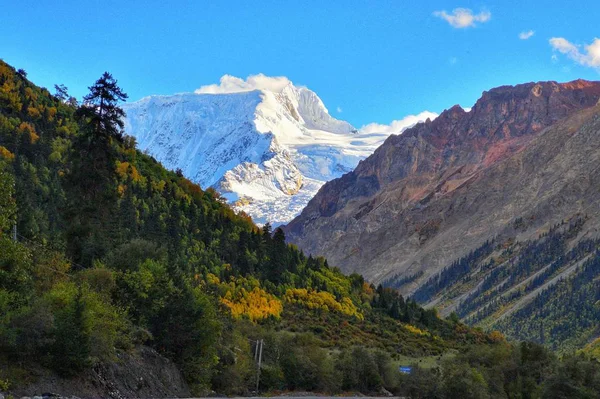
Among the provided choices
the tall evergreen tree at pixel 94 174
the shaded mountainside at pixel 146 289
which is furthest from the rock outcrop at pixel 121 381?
the tall evergreen tree at pixel 94 174

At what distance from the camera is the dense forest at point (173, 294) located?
111 ft

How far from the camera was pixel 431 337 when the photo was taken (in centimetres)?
12025

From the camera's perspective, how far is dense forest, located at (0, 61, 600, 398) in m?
33.7

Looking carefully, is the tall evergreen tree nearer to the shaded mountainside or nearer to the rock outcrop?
the shaded mountainside

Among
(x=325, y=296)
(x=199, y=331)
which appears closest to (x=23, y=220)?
(x=199, y=331)

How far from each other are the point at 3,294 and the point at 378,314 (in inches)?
3603

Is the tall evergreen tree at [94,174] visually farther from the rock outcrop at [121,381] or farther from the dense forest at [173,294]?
the rock outcrop at [121,381]

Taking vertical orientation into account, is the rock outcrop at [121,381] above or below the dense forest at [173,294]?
below

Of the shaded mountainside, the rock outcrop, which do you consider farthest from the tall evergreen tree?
the rock outcrop

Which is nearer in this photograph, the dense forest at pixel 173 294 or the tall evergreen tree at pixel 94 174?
the dense forest at pixel 173 294

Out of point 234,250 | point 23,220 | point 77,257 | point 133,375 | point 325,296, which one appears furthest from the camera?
point 325,296

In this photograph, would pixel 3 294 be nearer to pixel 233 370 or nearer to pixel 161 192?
pixel 233 370

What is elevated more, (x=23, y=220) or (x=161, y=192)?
→ (x=161, y=192)

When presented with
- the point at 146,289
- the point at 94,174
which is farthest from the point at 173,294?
the point at 94,174
